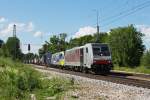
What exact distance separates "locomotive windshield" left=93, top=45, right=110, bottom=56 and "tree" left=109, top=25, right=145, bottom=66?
31.7m

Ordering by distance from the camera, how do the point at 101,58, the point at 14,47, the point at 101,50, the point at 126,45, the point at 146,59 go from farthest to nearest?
1. the point at 14,47
2. the point at 126,45
3. the point at 146,59
4. the point at 101,50
5. the point at 101,58

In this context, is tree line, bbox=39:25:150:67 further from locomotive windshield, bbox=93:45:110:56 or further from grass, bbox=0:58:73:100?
grass, bbox=0:58:73:100

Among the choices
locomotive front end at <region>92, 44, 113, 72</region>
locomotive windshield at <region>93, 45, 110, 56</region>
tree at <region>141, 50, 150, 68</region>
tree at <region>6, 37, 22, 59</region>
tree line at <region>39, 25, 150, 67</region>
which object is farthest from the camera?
tree at <region>6, 37, 22, 59</region>

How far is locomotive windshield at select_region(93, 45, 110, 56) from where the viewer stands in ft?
134

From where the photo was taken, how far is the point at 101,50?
41.3m

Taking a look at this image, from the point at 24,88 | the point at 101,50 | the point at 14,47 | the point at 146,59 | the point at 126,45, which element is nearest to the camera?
the point at 24,88

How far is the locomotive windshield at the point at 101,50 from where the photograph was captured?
40963 mm

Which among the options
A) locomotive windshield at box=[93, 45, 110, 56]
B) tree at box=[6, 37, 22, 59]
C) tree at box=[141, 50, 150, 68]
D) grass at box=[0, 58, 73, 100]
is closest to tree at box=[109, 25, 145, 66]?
tree at box=[141, 50, 150, 68]

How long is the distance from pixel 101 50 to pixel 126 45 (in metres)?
35.5

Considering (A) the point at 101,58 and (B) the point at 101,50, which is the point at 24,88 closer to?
(A) the point at 101,58

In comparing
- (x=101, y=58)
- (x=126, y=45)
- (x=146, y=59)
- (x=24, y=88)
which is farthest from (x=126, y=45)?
(x=24, y=88)

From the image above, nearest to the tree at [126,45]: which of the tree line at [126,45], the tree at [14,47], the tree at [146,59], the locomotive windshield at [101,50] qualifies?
the tree line at [126,45]

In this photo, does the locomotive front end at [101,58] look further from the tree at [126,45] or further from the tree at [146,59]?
the tree at [126,45]

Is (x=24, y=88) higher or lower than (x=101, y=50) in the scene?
lower
